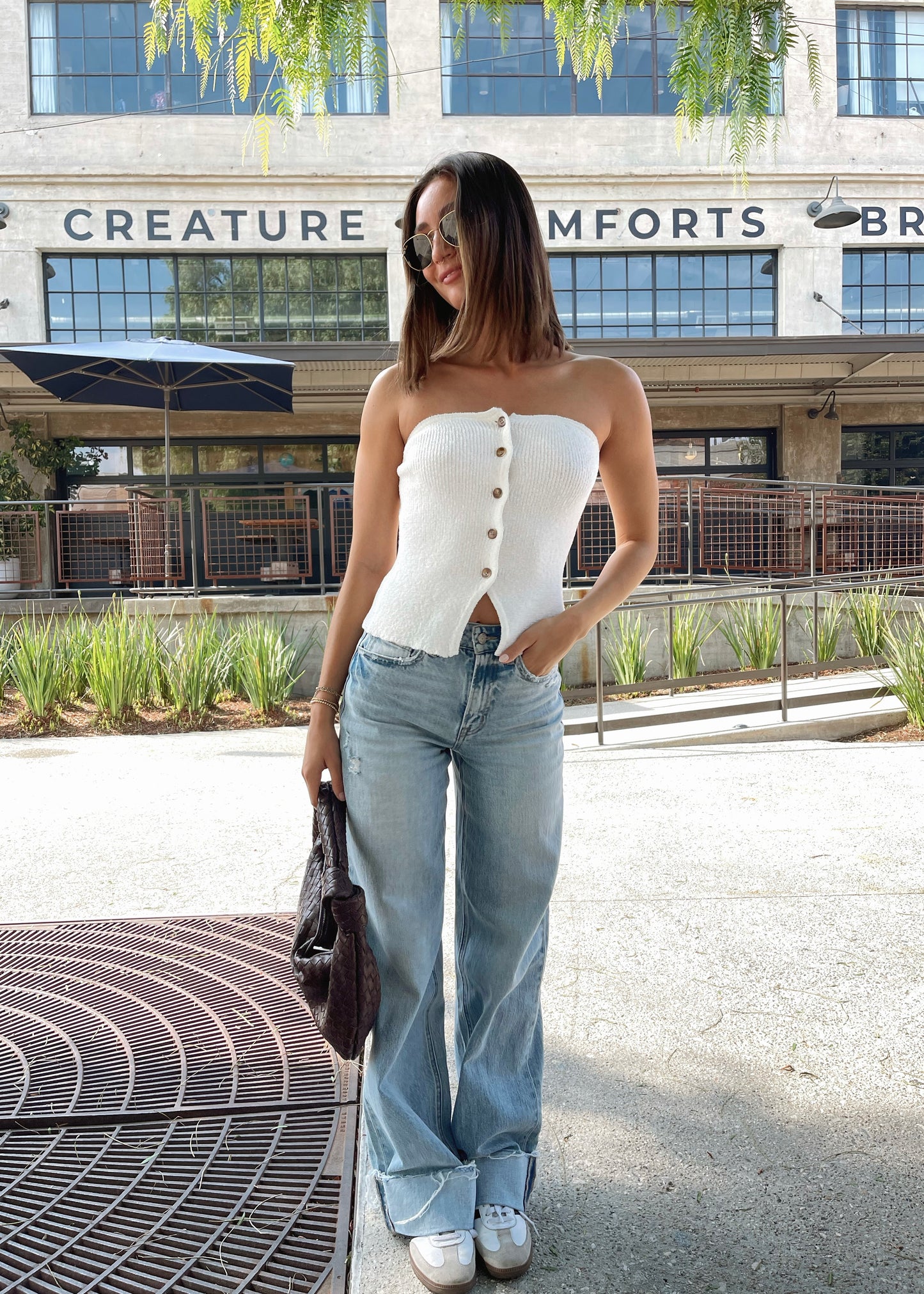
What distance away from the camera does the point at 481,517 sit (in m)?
1.88

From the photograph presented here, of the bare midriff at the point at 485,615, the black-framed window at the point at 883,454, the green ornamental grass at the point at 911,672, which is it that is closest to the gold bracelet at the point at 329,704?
the bare midriff at the point at 485,615

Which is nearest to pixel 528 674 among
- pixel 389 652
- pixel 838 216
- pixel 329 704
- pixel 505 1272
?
pixel 389 652

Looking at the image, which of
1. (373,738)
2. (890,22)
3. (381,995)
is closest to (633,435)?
(373,738)

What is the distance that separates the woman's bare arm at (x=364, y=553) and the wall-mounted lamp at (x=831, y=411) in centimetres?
1676

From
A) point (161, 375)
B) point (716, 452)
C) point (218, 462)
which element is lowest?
point (218, 462)

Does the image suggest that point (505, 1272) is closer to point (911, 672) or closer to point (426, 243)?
point (426, 243)

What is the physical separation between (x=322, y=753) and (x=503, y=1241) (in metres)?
0.97

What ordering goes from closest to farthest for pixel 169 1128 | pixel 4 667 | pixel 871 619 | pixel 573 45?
pixel 169 1128
pixel 573 45
pixel 4 667
pixel 871 619

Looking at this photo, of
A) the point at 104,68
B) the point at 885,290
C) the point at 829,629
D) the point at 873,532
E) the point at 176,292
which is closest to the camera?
the point at 829,629

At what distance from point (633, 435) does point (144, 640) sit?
7.96 meters

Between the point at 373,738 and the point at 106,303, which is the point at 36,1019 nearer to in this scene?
the point at 373,738

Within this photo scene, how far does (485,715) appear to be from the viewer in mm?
1905

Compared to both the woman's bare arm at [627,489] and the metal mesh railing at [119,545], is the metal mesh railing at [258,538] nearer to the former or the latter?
the metal mesh railing at [119,545]

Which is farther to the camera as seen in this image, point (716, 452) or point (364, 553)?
point (716, 452)
